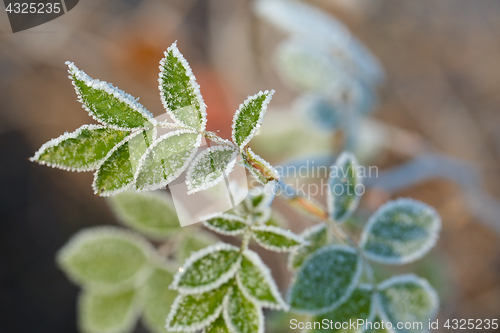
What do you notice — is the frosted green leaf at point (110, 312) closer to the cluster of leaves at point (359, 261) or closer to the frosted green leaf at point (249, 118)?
the cluster of leaves at point (359, 261)

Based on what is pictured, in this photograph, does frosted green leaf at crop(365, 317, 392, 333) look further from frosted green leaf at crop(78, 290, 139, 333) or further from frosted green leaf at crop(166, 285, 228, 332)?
frosted green leaf at crop(78, 290, 139, 333)

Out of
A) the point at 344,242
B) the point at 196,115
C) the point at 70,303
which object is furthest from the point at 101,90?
the point at 70,303

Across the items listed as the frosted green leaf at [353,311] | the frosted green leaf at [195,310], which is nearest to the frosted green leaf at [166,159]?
the frosted green leaf at [195,310]

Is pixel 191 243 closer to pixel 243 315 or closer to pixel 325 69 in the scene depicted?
pixel 243 315

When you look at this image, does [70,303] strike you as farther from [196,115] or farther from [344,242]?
[196,115]

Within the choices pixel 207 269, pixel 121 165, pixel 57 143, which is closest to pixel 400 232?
pixel 207 269

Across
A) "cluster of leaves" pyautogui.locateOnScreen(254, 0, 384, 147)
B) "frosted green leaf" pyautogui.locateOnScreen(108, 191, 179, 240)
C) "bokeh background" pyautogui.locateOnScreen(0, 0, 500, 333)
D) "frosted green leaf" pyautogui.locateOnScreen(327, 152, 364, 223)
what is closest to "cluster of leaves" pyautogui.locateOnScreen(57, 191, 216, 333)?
"frosted green leaf" pyautogui.locateOnScreen(108, 191, 179, 240)

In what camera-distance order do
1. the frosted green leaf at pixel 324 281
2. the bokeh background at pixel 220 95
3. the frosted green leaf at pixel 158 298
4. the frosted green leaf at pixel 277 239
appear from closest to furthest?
the frosted green leaf at pixel 277 239, the frosted green leaf at pixel 324 281, the frosted green leaf at pixel 158 298, the bokeh background at pixel 220 95
